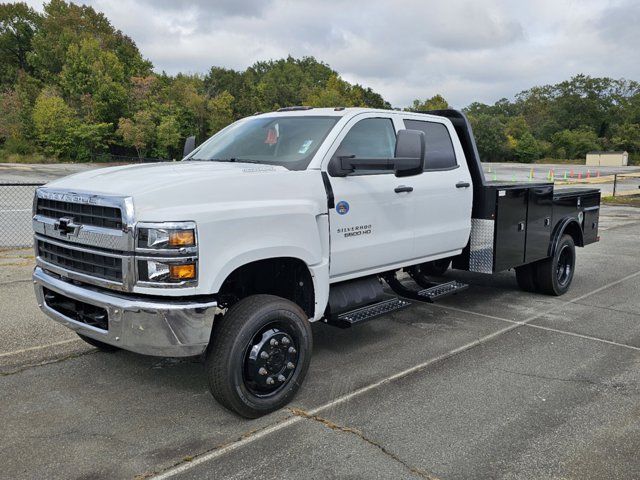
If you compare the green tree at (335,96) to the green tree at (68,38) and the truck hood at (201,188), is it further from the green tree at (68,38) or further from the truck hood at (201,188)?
the truck hood at (201,188)

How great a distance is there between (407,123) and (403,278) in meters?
3.19

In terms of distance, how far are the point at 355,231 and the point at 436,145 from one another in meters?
1.68

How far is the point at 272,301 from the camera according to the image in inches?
145

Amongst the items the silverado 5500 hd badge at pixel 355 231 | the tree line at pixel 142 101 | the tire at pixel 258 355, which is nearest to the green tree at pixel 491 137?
the tree line at pixel 142 101

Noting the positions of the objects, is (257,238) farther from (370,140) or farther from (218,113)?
(218,113)

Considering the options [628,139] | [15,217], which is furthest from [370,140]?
[628,139]

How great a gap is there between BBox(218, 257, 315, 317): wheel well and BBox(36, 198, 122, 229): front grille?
37.6 inches

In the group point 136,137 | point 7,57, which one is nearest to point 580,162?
point 136,137

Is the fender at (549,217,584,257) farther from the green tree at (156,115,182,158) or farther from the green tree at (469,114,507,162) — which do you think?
the green tree at (469,114,507,162)

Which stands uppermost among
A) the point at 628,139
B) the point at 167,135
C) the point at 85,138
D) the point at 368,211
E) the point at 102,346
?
the point at 628,139

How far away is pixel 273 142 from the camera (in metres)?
4.63

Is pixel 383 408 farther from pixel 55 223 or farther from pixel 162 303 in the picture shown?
pixel 55 223

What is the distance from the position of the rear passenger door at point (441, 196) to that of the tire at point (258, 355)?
1.81 m

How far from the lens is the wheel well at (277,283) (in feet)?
13.2
